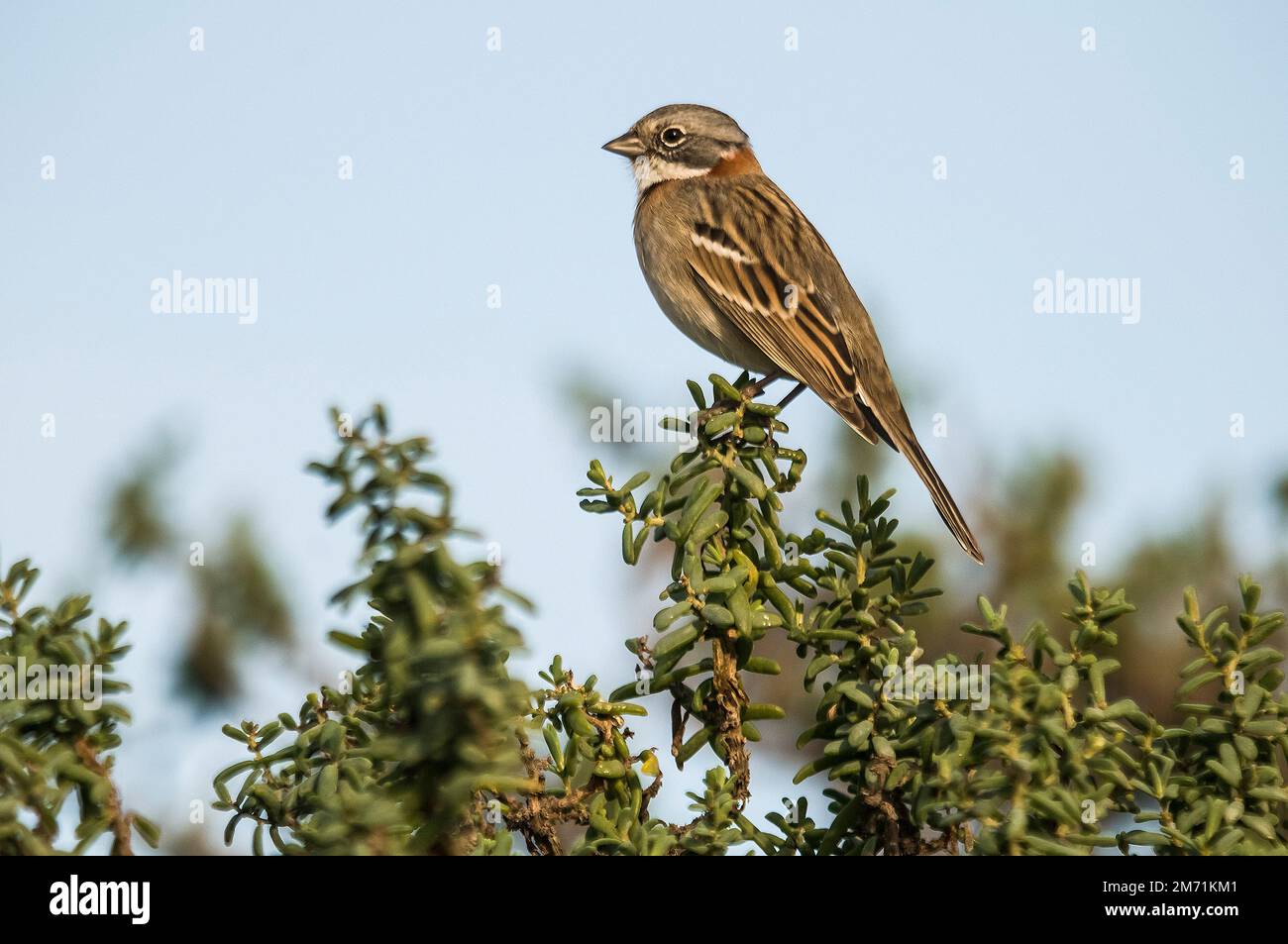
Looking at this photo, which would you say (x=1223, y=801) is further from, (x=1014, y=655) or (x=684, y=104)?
(x=684, y=104)

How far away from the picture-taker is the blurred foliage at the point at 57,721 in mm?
1682

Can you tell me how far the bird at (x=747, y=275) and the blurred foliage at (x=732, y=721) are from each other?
3.31 m

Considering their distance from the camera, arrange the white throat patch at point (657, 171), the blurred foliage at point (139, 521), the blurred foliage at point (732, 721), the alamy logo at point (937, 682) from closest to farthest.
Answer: the blurred foliage at point (732, 721), the alamy logo at point (937, 682), the blurred foliage at point (139, 521), the white throat patch at point (657, 171)

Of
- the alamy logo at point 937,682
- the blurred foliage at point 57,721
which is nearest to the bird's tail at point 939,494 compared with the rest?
the alamy logo at point 937,682

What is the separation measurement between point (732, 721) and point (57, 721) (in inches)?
45.5

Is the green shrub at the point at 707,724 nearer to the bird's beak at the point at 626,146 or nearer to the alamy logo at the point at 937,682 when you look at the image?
the alamy logo at the point at 937,682

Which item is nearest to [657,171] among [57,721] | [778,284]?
[778,284]

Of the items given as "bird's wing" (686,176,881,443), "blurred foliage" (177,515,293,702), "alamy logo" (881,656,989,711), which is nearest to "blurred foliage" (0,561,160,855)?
"alamy logo" (881,656,989,711)

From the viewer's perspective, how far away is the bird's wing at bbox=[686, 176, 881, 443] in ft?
21.1

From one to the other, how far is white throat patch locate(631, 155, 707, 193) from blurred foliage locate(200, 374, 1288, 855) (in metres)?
5.10

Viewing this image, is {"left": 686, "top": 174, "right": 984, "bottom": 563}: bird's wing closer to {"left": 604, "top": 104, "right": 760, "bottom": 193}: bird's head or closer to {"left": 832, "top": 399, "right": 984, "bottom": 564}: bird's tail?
{"left": 832, "top": 399, "right": 984, "bottom": 564}: bird's tail
